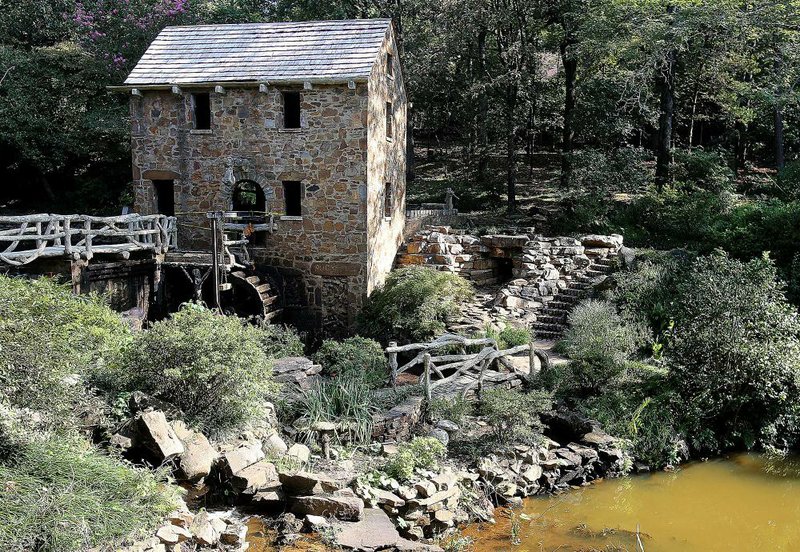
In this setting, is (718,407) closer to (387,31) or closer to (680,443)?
(680,443)

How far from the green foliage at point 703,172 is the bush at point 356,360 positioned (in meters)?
12.5

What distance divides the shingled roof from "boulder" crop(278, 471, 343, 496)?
418 inches

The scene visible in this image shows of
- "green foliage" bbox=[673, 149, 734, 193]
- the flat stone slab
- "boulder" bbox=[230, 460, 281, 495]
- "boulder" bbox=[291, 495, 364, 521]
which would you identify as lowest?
the flat stone slab

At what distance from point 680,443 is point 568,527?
11.5ft

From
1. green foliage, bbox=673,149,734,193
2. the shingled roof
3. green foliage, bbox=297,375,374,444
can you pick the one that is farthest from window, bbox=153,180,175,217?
green foliage, bbox=673,149,734,193

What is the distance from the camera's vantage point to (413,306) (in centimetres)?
1580

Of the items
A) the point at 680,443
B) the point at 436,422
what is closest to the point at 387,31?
the point at 436,422

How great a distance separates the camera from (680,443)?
1173cm

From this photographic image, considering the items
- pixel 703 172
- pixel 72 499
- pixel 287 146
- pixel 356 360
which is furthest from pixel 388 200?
pixel 72 499

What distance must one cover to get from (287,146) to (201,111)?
2.72 m

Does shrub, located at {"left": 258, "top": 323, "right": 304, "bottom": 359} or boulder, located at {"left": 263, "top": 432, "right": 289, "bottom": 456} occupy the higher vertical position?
shrub, located at {"left": 258, "top": 323, "right": 304, "bottom": 359}

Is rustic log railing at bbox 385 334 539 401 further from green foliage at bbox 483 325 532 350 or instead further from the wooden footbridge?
the wooden footbridge

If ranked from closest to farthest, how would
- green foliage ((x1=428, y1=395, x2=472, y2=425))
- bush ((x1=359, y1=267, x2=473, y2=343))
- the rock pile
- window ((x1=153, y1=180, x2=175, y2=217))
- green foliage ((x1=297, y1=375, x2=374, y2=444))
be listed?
Result: green foliage ((x1=297, y1=375, x2=374, y2=444)) < green foliage ((x1=428, y1=395, x2=472, y2=425)) < bush ((x1=359, y1=267, x2=473, y2=343)) < the rock pile < window ((x1=153, y1=180, x2=175, y2=217))

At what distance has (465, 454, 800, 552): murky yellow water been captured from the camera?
9023 mm
